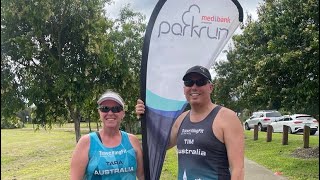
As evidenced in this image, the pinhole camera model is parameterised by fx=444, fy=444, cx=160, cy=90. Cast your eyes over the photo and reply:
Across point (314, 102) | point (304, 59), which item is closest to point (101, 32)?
point (304, 59)

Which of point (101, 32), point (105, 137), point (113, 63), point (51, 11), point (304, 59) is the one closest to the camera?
point (105, 137)

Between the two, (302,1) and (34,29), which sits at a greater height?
(302,1)

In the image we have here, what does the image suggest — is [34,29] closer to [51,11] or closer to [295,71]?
[51,11]

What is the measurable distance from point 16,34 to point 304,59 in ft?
21.6

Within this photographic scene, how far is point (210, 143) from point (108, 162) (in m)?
0.81

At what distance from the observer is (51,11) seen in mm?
7449

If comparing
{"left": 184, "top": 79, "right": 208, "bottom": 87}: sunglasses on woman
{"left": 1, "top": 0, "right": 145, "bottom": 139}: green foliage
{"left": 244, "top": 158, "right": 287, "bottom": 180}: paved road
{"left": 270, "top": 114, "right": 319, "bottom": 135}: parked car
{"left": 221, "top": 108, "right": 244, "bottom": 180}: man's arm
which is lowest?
{"left": 244, "top": 158, "right": 287, "bottom": 180}: paved road

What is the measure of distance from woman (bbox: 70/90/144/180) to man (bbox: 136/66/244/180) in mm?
426

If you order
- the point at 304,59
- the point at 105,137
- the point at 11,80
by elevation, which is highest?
the point at 304,59

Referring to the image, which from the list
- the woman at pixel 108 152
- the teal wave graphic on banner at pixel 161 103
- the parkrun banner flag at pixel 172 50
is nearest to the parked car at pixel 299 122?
the parkrun banner flag at pixel 172 50

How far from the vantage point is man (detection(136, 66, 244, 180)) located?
338 cm

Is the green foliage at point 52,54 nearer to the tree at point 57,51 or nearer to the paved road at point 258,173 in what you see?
the tree at point 57,51

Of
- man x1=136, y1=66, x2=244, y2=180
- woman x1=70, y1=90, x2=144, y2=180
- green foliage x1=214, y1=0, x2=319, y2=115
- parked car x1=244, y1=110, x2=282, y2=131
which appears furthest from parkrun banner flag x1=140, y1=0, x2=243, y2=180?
parked car x1=244, y1=110, x2=282, y2=131

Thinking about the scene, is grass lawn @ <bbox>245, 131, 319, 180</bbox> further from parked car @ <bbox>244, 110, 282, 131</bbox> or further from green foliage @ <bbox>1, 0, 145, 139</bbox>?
parked car @ <bbox>244, 110, 282, 131</bbox>
